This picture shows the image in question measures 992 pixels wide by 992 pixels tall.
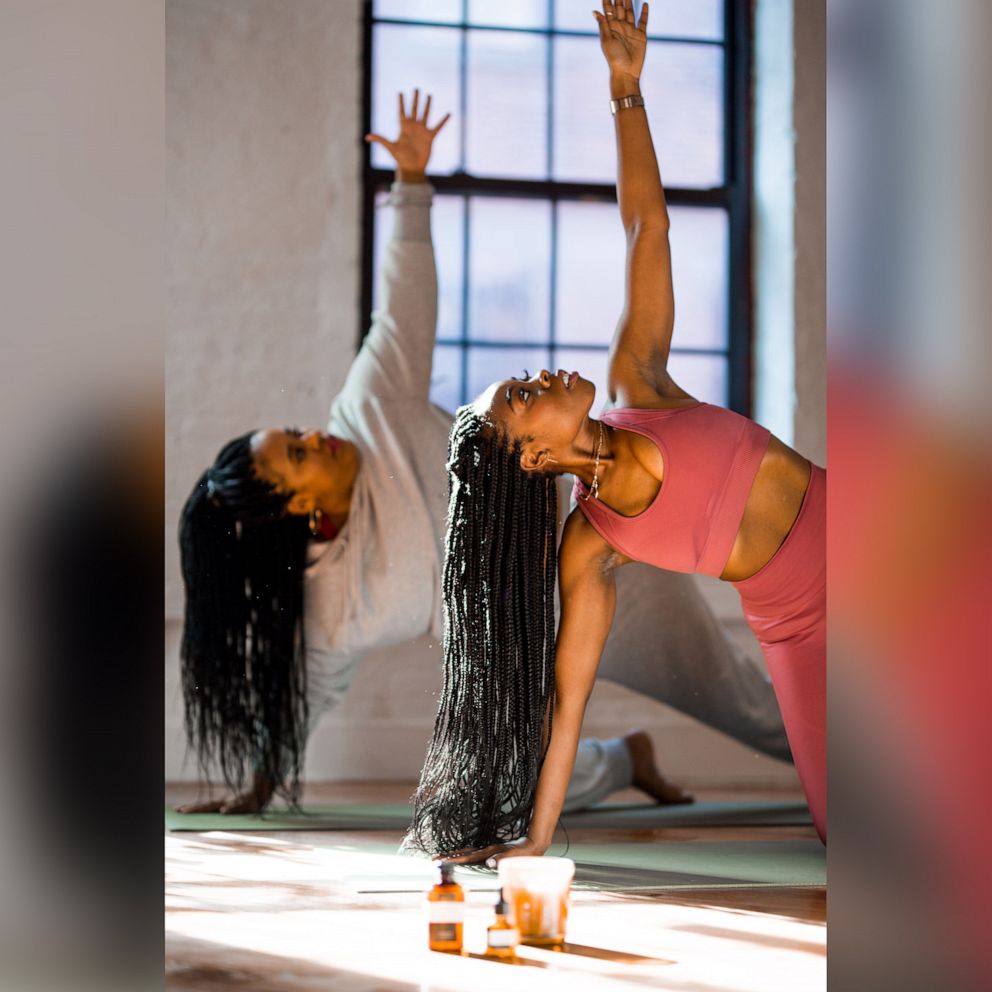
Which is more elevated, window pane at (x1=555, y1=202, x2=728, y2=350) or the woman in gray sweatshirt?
window pane at (x1=555, y1=202, x2=728, y2=350)

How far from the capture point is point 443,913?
1946 mm

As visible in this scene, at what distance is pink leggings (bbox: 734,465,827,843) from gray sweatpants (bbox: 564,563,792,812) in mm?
687

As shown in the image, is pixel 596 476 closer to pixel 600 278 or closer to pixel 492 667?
pixel 492 667

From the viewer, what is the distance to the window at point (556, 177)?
13.9ft

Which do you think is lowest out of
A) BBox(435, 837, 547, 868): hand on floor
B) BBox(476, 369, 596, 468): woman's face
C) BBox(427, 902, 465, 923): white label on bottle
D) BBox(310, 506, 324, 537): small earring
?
BBox(435, 837, 547, 868): hand on floor

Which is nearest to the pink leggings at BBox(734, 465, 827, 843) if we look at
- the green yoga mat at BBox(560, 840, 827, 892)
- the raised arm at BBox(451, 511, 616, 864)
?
the green yoga mat at BBox(560, 840, 827, 892)

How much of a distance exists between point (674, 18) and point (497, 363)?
1.21 m

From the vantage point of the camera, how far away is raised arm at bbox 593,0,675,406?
2.72 meters

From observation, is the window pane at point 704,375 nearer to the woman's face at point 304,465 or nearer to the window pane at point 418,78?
the window pane at point 418,78

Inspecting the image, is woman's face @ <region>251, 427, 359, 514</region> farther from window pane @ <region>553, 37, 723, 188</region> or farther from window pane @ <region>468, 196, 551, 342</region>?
window pane @ <region>553, 37, 723, 188</region>
